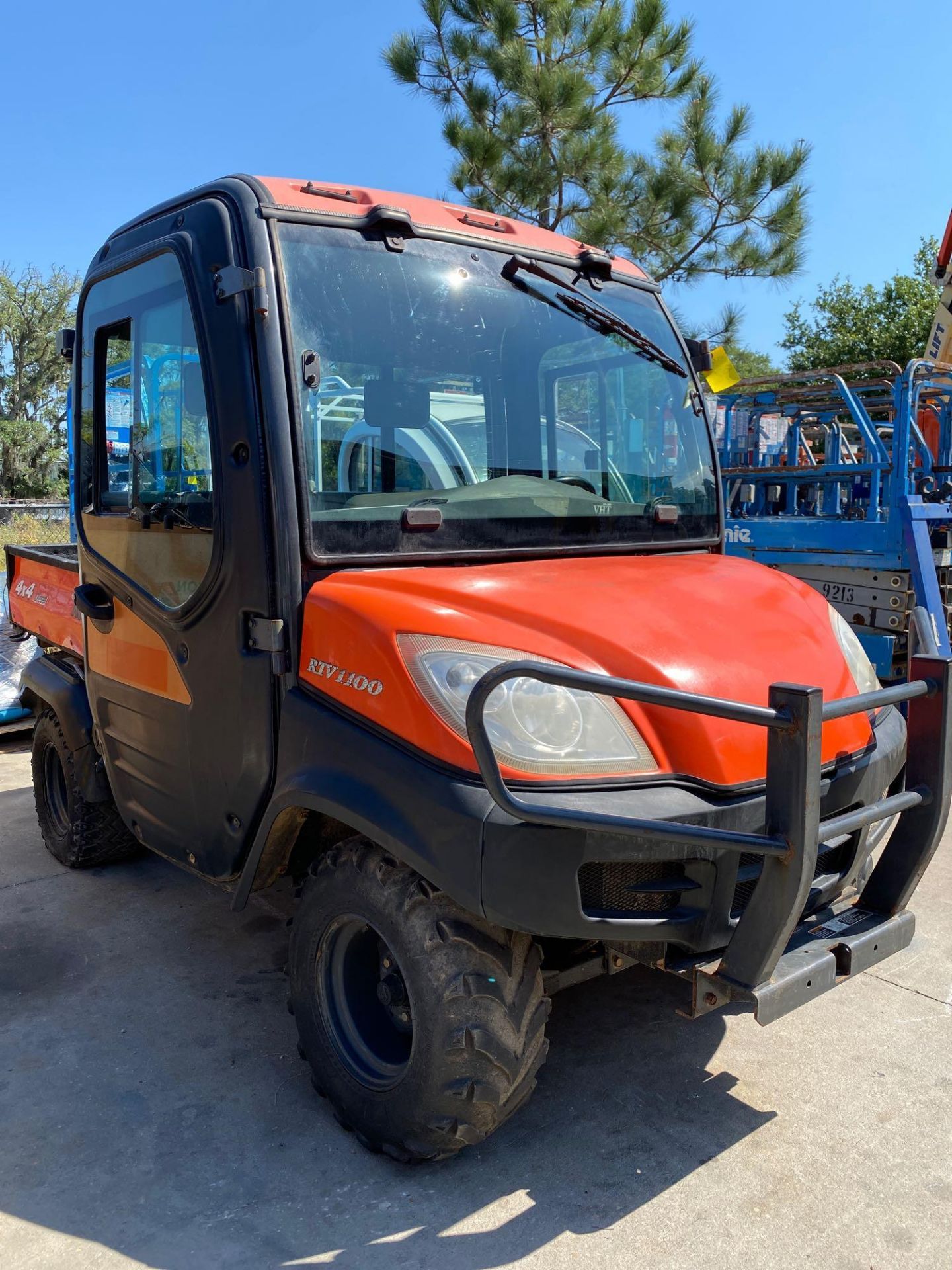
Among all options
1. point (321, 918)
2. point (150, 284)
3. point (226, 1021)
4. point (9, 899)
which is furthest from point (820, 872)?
point (9, 899)

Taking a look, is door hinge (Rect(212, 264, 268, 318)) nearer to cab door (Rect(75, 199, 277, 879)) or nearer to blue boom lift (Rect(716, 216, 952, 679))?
cab door (Rect(75, 199, 277, 879))

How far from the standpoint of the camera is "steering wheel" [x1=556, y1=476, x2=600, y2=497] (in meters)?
3.13

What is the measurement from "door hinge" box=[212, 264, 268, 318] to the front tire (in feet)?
4.61

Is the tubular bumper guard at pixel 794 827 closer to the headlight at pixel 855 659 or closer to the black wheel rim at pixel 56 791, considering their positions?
the headlight at pixel 855 659

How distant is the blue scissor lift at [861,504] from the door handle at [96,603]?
10.8 ft

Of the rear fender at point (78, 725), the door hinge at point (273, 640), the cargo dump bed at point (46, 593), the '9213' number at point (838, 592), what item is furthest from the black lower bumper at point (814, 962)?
the '9213' number at point (838, 592)

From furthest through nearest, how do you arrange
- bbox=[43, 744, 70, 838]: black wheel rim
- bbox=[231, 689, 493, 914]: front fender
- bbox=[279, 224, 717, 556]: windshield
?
bbox=[43, 744, 70, 838]: black wheel rim
bbox=[279, 224, 717, 556]: windshield
bbox=[231, 689, 493, 914]: front fender

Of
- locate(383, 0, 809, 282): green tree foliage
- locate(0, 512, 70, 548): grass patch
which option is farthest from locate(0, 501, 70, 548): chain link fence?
locate(383, 0, 809, 282): green tree foliage

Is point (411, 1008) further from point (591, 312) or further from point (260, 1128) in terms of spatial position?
point (591, 312)

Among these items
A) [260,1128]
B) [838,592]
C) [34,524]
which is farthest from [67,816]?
[34,524]

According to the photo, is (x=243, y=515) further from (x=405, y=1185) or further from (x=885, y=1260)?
(x=885, y=1260)

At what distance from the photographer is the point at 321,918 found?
2.65 metres

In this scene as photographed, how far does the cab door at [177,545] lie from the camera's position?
2715mm

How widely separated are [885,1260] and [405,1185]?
44.0 inches
